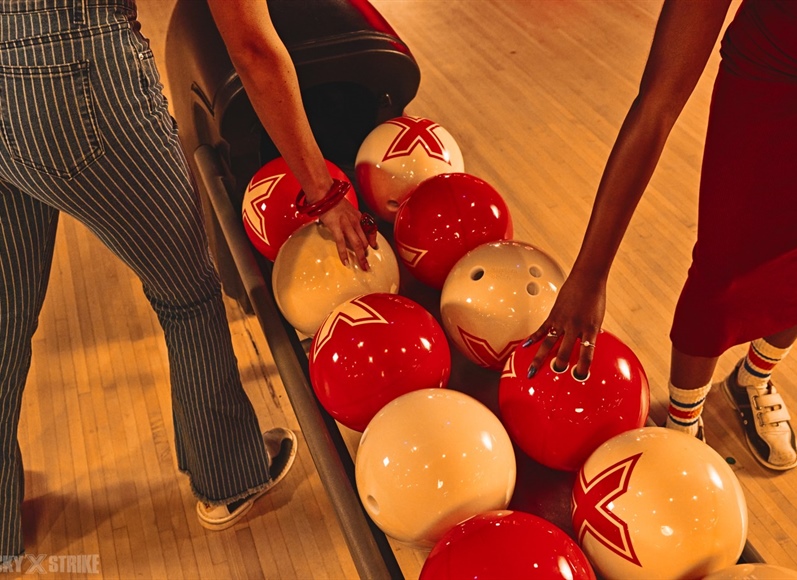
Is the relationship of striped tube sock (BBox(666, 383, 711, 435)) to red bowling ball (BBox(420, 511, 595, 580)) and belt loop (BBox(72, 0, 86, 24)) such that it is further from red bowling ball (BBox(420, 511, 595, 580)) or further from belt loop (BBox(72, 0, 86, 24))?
belt loop (BBox(72, 0, 86, 24))

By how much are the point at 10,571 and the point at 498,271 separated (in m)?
1.43

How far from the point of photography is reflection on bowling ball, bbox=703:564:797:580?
3.14 feet

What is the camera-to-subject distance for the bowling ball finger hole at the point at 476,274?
1372 mm

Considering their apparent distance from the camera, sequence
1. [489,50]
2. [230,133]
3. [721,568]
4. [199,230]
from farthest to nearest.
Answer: [489,50]
[230,133]
[199,230]
[721,568]

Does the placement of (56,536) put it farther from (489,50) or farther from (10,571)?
(489,50)

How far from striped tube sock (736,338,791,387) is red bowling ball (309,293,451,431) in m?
1.00

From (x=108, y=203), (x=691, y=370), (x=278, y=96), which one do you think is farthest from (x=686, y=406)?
(x=108, y=203)

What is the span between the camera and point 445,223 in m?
1.49

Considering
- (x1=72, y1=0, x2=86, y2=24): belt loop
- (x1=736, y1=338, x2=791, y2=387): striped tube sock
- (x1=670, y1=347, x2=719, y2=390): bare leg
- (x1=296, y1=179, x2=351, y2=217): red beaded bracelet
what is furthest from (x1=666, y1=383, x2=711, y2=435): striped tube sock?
(x1=72, y1=0, x2=86, y2=24): belt loop

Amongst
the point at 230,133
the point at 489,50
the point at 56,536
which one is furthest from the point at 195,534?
the point at 489,50

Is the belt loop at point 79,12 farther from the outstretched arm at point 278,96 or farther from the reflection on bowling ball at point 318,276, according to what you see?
the reflection on bowling ball at point 318,276

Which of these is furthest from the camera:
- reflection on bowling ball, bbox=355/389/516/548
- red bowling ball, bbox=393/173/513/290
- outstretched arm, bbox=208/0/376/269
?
red bowling ball, bbox=393/173/513/290

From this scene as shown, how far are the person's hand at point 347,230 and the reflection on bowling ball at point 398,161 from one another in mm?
227

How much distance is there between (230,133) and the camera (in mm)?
1780
